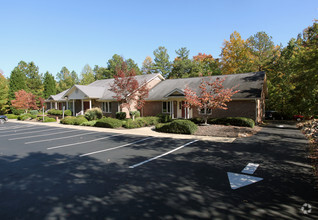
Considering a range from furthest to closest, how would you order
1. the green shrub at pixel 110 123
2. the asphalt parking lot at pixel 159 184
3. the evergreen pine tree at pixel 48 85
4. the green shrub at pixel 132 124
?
the evergreen pine tree at pixel 48 85 → the green shrub at pixel 110 123 → the green shrub at pixel 132 124 → the asphalt parking lot at pixel 159 184

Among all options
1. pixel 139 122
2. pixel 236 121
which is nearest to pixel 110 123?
pixel 139 122

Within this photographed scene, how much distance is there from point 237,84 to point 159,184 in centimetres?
1967

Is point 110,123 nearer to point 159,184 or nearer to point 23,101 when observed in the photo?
point 159,184

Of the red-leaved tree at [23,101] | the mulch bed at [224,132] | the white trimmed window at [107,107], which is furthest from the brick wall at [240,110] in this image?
the red-leaved tree at [23,101]

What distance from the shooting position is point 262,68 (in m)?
32.8

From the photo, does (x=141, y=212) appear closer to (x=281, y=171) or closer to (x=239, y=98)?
(x=281, y=171)

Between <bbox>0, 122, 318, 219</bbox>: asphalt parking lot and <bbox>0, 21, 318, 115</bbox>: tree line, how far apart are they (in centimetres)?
888

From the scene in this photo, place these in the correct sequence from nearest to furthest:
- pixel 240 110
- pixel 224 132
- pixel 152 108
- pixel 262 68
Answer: pixel 224 132, pixel 240 110, pixel 152 108, pixel 262 68

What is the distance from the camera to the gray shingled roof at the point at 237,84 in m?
19.9

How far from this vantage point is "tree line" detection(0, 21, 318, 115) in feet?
55.9

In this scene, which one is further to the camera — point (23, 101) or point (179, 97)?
point (23, 101)

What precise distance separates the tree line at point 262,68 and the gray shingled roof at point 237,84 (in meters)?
2.76

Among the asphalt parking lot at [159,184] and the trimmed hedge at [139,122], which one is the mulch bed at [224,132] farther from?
the trimmed hedge at [139,122]

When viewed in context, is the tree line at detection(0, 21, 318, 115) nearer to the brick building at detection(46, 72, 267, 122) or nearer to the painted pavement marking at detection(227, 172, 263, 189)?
the brick building at detection(46, 72, 267, 122)
